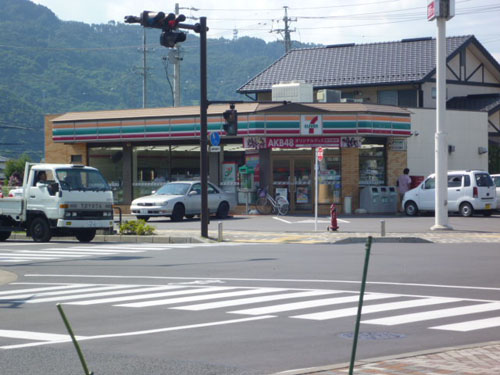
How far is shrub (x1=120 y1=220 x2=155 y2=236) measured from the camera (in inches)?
1002

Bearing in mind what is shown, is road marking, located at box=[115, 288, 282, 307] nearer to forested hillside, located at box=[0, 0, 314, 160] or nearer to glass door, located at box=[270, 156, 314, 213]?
glass door, located at box=[270, 156, 314, 213]

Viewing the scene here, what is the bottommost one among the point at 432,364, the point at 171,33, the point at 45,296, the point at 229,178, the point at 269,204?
the point at 45,296

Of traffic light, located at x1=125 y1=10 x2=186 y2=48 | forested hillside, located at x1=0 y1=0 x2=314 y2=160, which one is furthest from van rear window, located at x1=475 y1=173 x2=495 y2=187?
forested hillside, located at x1=0 y1=0 x2=314 y2=160

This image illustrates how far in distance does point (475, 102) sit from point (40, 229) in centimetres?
3103

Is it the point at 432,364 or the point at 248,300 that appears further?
the point at 248,300

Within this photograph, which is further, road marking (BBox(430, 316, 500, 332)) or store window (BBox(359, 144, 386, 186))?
store window (BBox(359, 144, 386, 186))

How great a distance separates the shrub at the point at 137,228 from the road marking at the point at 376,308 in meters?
15.0

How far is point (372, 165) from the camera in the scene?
126ft

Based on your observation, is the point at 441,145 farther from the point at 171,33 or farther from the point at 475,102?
the point at 475,102

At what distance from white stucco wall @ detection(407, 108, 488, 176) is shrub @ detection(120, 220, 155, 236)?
18.2 m

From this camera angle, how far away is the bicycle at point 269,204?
36.2m

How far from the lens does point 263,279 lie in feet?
46.5

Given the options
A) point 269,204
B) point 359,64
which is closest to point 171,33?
point 269,204

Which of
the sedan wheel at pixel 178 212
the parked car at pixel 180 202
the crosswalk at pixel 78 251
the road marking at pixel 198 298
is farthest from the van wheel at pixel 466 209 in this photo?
the road marking at pixel 198 298
